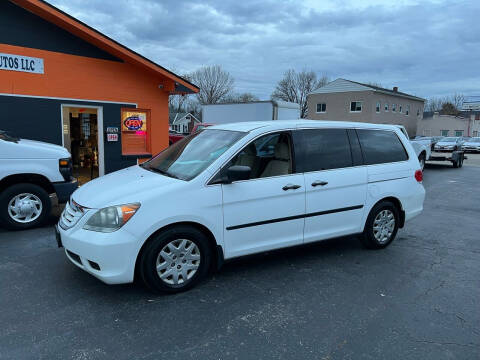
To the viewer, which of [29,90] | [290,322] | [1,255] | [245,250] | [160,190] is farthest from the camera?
[29,90]

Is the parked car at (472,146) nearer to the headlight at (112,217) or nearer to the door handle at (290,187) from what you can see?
the door handle at (290,187)

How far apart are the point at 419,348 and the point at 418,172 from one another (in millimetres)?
3148

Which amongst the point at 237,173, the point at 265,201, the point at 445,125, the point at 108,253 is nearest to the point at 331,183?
the point at 265,201

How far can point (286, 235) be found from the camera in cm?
429

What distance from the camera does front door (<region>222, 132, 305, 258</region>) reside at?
12.9 feet

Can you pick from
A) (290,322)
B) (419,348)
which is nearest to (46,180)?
(290,322)

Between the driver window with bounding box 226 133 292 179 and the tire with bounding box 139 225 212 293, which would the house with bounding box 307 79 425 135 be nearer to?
the driver window with bounding box 226 133 292 179

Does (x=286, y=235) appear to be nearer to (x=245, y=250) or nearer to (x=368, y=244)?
(x=245, y=250)

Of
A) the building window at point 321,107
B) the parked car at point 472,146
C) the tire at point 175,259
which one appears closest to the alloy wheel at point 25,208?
the tire at point 175,259

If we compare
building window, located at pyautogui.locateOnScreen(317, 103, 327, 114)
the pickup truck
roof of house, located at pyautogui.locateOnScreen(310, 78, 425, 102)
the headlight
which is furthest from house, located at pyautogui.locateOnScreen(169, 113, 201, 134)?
the headlight

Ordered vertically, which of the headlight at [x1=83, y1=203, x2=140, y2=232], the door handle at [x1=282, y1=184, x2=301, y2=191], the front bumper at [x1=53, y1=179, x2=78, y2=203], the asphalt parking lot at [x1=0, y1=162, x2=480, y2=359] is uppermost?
the door handle at [x1=282, y1=184, x2=301, y2=191]

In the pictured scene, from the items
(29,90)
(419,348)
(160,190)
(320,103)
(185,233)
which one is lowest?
(419,348)

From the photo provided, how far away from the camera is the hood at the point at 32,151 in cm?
571

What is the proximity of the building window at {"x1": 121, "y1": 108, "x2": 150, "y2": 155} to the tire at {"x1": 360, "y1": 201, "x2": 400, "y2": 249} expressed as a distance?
7115 millimetres
